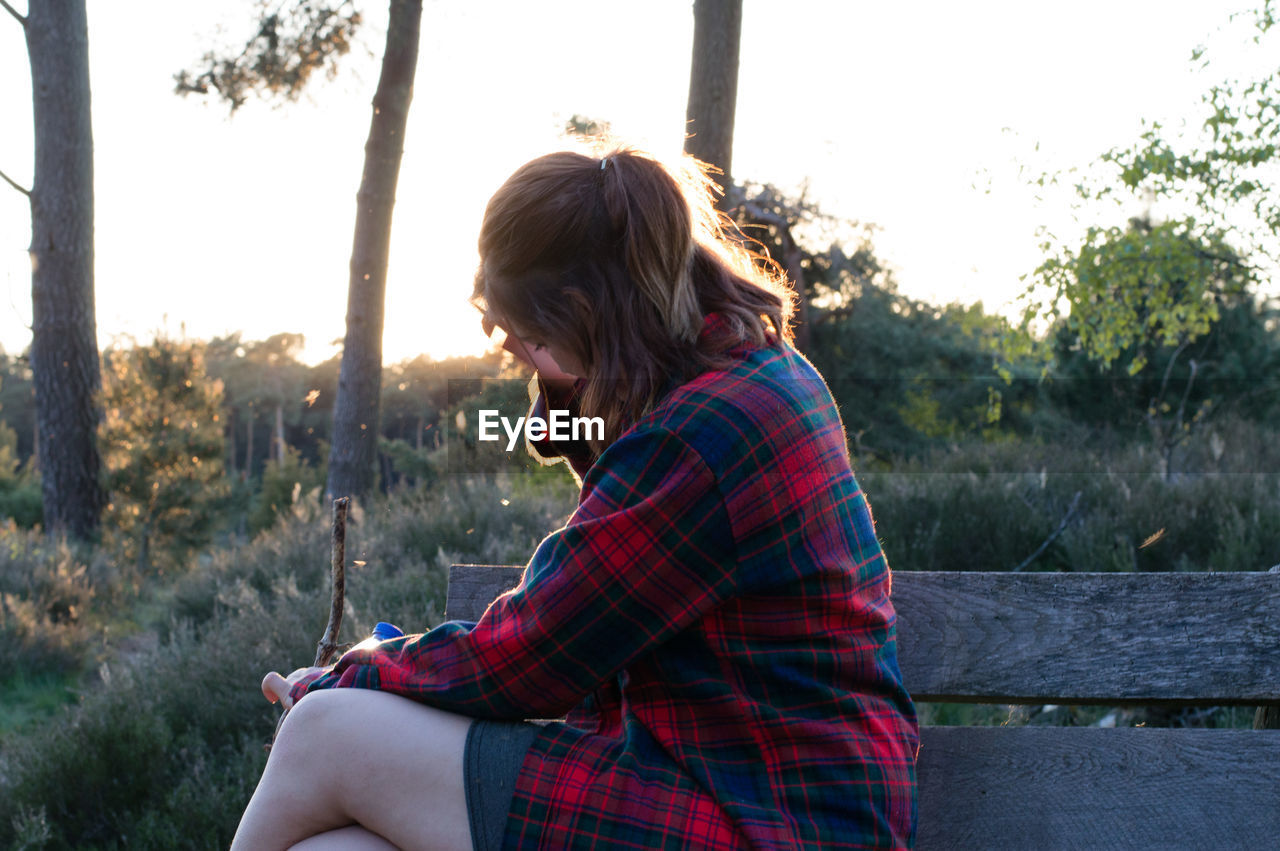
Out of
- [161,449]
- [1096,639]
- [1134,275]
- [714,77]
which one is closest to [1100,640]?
[1096,639]

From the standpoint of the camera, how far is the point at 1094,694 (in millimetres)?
1743

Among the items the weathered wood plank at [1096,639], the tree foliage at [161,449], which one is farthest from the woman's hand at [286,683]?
the tree foliage at [161,449]

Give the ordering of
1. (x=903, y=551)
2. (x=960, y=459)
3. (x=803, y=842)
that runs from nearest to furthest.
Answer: (x=803, y=842) < (x=903, y=551) < (x=960, y=459)

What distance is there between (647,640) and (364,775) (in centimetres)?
44

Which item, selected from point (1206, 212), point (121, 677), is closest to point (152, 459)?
point (121, 677)

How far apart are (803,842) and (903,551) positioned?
3.74 m

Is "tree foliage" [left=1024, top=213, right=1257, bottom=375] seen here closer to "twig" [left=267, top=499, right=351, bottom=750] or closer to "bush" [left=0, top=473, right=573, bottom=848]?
"bush" [left=0, top=473, right=573, bottom=848]

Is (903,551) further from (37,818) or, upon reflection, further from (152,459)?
(152,459)

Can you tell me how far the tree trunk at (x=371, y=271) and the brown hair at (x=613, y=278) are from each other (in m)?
6.51

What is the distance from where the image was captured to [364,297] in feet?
25.5

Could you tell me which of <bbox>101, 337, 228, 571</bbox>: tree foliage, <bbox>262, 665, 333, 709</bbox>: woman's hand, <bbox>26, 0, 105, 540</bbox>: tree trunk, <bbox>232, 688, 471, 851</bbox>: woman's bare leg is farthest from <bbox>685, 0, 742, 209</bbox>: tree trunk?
<bbox>101, 337, 228, 571</bbox>: tree foliage

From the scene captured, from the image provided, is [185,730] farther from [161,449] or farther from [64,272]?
[161,449]

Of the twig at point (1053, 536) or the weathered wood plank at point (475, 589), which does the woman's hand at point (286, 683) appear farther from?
the twig at point (1053, 536)

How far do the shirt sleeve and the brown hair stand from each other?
161 millimetres
